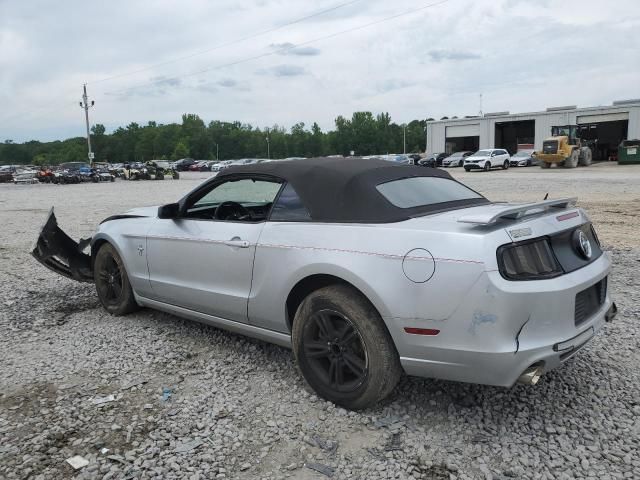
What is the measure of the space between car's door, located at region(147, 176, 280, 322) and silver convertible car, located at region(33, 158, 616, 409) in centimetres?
1

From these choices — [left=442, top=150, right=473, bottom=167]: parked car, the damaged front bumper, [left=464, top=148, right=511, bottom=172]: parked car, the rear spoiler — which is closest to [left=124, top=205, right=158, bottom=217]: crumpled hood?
the damaged front bumper

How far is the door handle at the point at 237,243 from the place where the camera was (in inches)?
151

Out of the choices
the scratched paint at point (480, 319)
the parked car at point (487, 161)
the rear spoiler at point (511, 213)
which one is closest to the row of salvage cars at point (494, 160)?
the parked car at point (487, 161)

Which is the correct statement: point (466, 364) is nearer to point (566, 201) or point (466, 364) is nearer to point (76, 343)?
point (566, 201)

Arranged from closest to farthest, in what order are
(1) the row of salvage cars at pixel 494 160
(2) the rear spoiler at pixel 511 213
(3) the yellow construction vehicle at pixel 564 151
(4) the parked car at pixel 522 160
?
(2) the rear spoiler at pixel 511 213, (3) the yellow construction vehicle at pixel 564 151, (1) the row of salvage cars at pixel 494 160, (4) the parked car at pixel 522 160

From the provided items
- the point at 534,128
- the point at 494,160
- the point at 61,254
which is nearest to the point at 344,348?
the point at 61,254

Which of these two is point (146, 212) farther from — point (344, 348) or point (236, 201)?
point (344, 348)

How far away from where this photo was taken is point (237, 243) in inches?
153

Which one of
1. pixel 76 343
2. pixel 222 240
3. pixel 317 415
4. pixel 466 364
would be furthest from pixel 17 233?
pixel 466 364

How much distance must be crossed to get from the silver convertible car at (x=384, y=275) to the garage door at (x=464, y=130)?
61.9 m

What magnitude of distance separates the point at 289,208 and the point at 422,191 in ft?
3.17

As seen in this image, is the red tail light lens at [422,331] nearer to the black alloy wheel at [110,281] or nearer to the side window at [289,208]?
the side window at [289,208]

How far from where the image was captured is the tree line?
12319 cm

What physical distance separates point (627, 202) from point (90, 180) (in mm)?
39398
